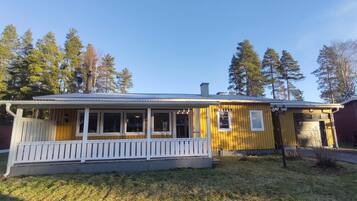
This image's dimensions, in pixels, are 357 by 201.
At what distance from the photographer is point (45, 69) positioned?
2191cm

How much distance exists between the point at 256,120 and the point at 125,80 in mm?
27213

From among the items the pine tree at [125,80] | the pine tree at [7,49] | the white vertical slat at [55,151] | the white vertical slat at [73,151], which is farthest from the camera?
the pine tree at [125,80]

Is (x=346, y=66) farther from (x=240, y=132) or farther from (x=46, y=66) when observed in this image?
(x=46, y=66)

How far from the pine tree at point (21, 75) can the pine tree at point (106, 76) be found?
8.56 metres

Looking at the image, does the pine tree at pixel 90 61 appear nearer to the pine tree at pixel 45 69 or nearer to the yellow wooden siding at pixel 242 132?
the pine tree at pixel 45 69

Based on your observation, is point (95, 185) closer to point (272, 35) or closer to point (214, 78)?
point (272, 35)

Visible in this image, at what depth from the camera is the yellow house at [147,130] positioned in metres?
7.00

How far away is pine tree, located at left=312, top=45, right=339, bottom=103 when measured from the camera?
90.1ft

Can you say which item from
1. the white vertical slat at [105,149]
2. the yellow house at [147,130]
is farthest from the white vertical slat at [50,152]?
the white vertical slat at [105,149]

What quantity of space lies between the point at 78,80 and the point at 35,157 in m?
20.8

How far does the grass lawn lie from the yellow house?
67cm

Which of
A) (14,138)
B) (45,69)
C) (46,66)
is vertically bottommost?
(14,138)

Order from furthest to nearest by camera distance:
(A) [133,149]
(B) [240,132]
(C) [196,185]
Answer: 1. (B) [240,132]
2. (A) [133,149]
3. (C) [196,185]

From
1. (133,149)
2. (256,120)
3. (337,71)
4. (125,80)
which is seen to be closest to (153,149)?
(133,149)
